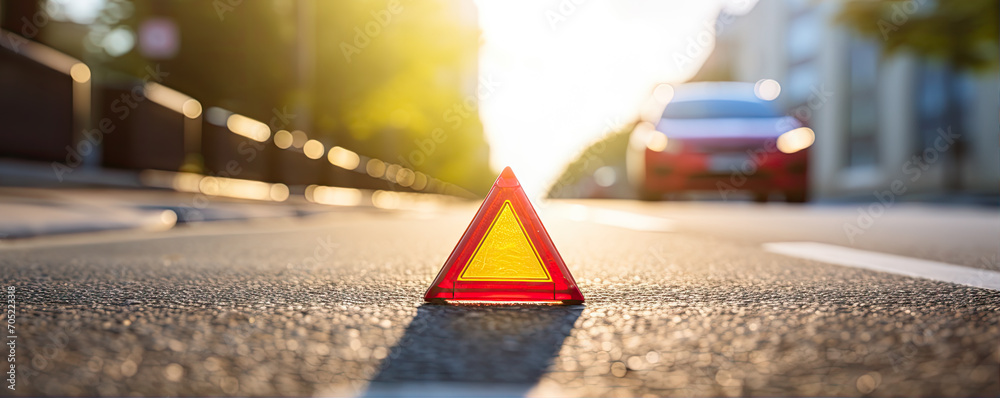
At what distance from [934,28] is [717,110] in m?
5.17

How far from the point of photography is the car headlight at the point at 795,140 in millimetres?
10703

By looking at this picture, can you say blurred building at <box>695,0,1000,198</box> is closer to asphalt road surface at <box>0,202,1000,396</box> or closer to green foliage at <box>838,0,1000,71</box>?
green foliage at <box>838,0,1000,71</box>

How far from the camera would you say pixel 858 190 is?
32750 millimetres

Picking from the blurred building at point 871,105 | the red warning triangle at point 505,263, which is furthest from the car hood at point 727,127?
the red warning triangle at point 505,263

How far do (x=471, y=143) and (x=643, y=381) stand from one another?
5825 centimetres

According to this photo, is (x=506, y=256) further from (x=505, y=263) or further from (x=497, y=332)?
(x=497, y=332)

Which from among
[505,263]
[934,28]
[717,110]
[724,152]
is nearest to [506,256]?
[505,263]

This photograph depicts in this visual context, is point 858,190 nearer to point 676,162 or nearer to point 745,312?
point 676,162

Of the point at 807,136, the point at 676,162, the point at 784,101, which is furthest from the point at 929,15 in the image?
the point at 784,101

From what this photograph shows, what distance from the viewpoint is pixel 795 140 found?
10891 mm

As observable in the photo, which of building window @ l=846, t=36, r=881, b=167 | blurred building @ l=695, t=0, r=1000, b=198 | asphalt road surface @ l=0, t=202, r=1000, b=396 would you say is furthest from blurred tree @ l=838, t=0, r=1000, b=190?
building window @ l=846, t=36, r=881, b=167

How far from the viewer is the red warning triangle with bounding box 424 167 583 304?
2.34 metres

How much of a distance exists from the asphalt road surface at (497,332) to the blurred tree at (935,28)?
1206 cm

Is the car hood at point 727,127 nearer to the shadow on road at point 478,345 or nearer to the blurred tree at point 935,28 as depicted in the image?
the blurred tree at point 935,28
